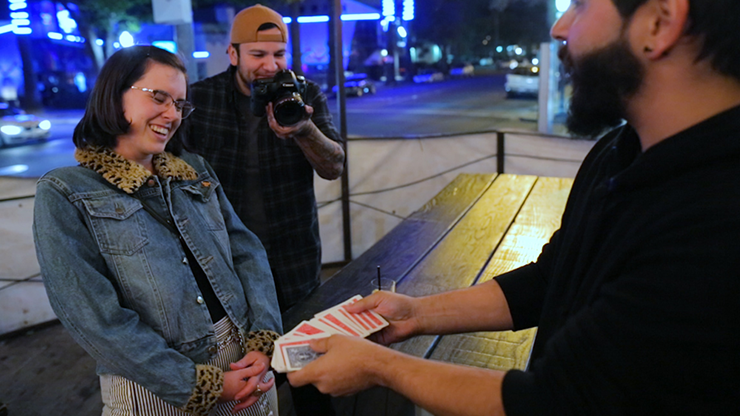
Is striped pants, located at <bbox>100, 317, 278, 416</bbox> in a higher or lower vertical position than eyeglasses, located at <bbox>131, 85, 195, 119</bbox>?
lower

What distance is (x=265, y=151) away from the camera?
225 centimetres

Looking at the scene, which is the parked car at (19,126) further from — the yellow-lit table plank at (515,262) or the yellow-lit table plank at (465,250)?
the yellow-lit table plank at (515,262)

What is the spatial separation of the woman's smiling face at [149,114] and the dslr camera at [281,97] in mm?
526

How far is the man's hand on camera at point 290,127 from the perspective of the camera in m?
2.05

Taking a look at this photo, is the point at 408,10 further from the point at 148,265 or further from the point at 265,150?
the point at 148,265

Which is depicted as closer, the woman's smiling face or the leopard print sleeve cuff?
the leopard print sleeve cuff

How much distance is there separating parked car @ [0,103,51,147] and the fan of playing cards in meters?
3.94

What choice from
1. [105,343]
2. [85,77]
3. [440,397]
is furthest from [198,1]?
[440,397]

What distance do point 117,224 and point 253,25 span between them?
110 centimetres

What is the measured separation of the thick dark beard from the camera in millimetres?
863

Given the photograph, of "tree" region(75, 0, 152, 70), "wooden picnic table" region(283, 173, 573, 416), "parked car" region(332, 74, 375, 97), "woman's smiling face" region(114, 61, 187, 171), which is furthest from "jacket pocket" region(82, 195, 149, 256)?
"parked car" region(332, 74, 375, 97)

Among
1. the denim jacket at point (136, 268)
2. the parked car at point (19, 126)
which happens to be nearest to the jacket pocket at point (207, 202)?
the denim jacket at point (136, 268)

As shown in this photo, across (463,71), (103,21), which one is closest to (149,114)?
(103,21)

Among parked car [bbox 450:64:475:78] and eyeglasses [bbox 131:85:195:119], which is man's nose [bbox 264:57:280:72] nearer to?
eyeglasses [bbox 131:85:195:119]
